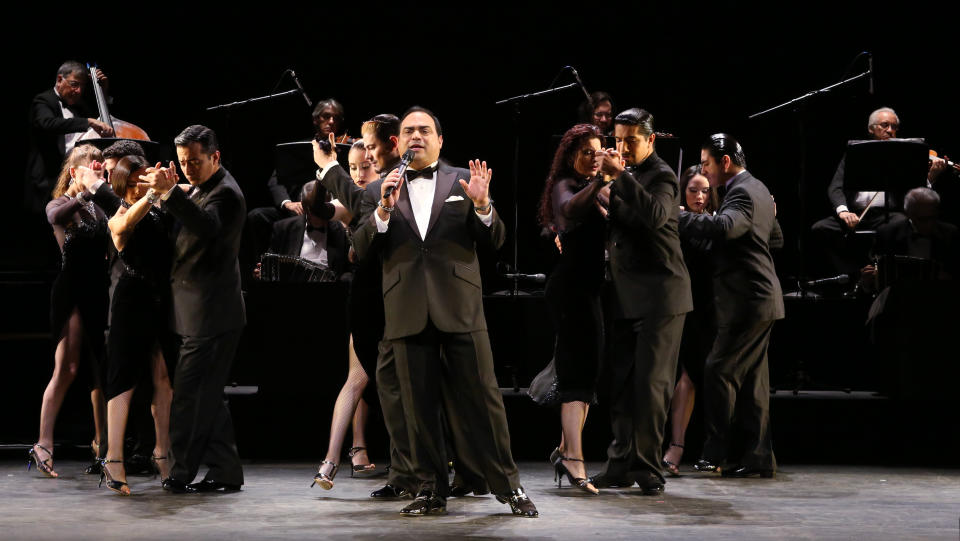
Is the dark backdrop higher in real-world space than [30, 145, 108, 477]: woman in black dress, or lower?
higher

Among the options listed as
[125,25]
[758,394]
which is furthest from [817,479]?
[125,25]

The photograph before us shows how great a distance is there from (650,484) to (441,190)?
1.65 m

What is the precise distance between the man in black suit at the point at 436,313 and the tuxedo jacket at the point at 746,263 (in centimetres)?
170

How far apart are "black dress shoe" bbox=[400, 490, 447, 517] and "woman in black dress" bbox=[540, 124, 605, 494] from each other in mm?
886

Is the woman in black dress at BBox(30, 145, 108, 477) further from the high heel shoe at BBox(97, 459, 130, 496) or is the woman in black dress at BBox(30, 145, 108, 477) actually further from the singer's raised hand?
the singer's raised hand

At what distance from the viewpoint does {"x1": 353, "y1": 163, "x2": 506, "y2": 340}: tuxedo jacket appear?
438 cm

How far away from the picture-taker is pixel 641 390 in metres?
5.13

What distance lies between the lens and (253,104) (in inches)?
301

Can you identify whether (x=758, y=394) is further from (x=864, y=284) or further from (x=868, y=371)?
(x=864, y=284)

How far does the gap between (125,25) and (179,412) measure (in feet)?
15.2

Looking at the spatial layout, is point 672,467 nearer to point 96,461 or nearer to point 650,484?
point 650,484

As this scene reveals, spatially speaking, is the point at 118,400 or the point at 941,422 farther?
the point at 941,422

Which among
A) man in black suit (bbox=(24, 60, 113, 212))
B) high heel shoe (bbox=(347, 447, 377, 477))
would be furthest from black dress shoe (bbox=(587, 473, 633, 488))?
man in black suit (bbox=(24, 60, 113, 212))

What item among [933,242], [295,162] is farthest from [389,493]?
[933,242]
